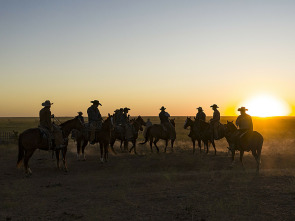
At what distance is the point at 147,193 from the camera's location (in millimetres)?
9664

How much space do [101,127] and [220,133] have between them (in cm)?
794

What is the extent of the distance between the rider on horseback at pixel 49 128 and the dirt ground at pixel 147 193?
56.1 inches

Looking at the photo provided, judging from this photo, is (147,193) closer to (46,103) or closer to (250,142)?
(250,142)

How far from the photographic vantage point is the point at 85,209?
805 cm

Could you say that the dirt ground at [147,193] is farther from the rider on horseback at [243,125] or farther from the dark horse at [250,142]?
the rider on horseback at [243,125]

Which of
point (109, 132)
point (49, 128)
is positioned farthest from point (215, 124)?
point (49, 128)

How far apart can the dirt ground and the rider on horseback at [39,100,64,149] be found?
1425 mm

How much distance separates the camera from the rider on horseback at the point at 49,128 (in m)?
13.7

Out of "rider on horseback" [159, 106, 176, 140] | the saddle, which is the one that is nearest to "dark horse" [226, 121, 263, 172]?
"rider on horseback" [159, 106, 176, 140]

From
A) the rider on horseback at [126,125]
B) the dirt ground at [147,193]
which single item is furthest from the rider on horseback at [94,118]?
the rider on horseback at [126,125]

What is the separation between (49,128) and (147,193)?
6.26m

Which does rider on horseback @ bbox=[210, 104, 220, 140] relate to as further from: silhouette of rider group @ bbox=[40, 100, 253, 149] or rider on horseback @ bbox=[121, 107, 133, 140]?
rider on horseback @ bbox=[121, 107, 133, 140]

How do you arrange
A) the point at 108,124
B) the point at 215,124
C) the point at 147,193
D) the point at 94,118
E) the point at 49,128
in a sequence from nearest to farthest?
the point at 147,193 → the point at 49,128 → the point at 94,118 → the point at 108,124 → the point at 215,124

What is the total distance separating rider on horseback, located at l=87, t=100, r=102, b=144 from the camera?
16516 millimetres
